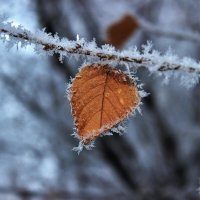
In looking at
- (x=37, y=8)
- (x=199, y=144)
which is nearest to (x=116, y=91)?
(x=37, y=8)

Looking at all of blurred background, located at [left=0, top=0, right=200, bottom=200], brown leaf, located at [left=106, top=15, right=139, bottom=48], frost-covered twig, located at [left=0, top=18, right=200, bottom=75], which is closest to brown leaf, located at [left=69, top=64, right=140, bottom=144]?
frost-covered twig, located at [left=0, top=18, right=200, bottom=75]

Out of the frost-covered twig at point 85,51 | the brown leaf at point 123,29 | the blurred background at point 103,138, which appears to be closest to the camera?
the frost-covered twig at point 85,51

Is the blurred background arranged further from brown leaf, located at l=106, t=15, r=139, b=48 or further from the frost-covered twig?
the frost-covered twig

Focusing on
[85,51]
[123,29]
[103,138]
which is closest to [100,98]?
[85,51]

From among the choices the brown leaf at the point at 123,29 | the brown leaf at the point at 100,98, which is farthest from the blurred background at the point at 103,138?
the brown leaf at the point at 100,98

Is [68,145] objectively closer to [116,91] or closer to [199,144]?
[199,144]

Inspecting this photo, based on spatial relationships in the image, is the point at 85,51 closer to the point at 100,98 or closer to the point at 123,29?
the point at 100,98

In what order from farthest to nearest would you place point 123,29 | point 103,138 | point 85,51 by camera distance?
point 103,138, point 123,29, point 85,51

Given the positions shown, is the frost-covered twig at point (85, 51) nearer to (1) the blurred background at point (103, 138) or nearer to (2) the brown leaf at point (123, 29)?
(2) the brown leaf at point (123, 29)
